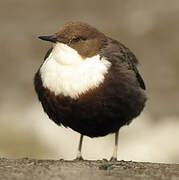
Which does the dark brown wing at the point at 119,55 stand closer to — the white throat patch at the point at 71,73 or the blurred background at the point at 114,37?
the white throat patch at the point at 71,73

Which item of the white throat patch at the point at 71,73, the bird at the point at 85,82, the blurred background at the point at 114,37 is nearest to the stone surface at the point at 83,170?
the bird at the point at 85,82

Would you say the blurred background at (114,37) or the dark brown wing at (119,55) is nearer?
the dark brown wing at (119,55)

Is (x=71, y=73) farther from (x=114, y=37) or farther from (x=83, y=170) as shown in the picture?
(x=114, y=37)

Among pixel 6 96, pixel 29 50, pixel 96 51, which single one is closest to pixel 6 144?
pixel 6 96

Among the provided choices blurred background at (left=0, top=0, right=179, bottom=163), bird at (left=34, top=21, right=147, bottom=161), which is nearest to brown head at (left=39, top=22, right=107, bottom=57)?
bird at (left=34, top=21, right=147, bottom=161)

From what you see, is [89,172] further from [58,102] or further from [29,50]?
[29,50]

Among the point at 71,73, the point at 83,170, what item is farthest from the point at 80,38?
the point at 83,170
